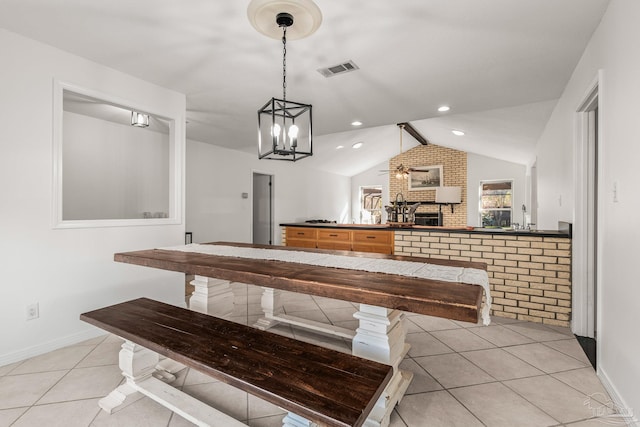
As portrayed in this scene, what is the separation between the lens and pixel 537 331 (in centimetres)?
281

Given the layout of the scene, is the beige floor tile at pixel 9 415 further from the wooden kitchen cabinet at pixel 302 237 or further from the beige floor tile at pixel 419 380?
→ the wooden kitchen cabinet at pixel 302 237

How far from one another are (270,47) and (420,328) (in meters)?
2.73

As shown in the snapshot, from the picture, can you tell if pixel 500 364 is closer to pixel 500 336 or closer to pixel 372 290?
pixel 500 336

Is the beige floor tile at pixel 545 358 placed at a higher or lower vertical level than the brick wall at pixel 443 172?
lower

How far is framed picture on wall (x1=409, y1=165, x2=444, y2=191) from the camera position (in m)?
9.14

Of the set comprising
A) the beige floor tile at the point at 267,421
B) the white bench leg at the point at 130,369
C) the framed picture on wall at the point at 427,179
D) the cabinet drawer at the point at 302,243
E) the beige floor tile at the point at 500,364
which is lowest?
the beige floor tile at the point at 267,421

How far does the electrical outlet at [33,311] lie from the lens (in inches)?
88.7

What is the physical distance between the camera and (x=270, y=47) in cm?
238

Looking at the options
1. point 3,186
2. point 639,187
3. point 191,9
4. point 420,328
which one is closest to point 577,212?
point 639,187

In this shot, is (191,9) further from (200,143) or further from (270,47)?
(200,143)

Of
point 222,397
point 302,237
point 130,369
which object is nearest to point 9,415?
point 130,369

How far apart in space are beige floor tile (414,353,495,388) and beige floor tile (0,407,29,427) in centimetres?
235

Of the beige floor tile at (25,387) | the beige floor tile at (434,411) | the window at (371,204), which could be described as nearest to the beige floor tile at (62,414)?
the beige floor tile at (25,387)

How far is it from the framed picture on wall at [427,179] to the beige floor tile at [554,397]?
25.3ft
